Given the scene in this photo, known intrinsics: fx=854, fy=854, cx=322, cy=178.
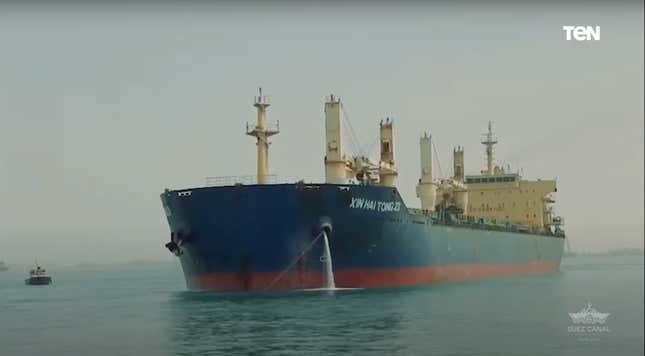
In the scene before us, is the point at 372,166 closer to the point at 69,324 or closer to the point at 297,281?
the point at 297,281

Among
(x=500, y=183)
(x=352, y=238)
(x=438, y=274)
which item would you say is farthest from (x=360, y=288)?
(x=500, y=183)

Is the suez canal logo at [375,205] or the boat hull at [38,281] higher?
the suez canal logo at [375,205]

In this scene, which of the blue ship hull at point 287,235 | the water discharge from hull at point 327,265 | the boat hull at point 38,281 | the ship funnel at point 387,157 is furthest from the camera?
the boat hull at point 38,281

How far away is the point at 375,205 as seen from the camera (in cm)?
2386

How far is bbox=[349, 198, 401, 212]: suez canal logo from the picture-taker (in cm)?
2311

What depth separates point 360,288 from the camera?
917 inches

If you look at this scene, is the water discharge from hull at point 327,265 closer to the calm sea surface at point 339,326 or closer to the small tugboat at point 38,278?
the calm sea surface at point 339,326

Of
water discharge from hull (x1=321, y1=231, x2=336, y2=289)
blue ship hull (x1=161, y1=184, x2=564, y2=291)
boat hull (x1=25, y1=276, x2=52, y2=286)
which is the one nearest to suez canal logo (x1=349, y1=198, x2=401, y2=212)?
blue ship hull (x1=161, y1=184, x2=564, y2=291)

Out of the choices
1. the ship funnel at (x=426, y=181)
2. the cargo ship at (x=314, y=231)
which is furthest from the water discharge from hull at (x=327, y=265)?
the ship funnel at (x=426, y=181)

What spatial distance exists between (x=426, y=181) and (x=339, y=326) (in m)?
17.5

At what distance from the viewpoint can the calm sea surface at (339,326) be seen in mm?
13758

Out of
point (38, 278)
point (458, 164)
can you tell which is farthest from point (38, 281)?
point (458, 164)

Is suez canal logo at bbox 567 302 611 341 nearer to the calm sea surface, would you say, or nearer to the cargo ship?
the calm sea surface

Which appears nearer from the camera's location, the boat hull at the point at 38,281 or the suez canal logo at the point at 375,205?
the suez canal logo at the point at 375,205
